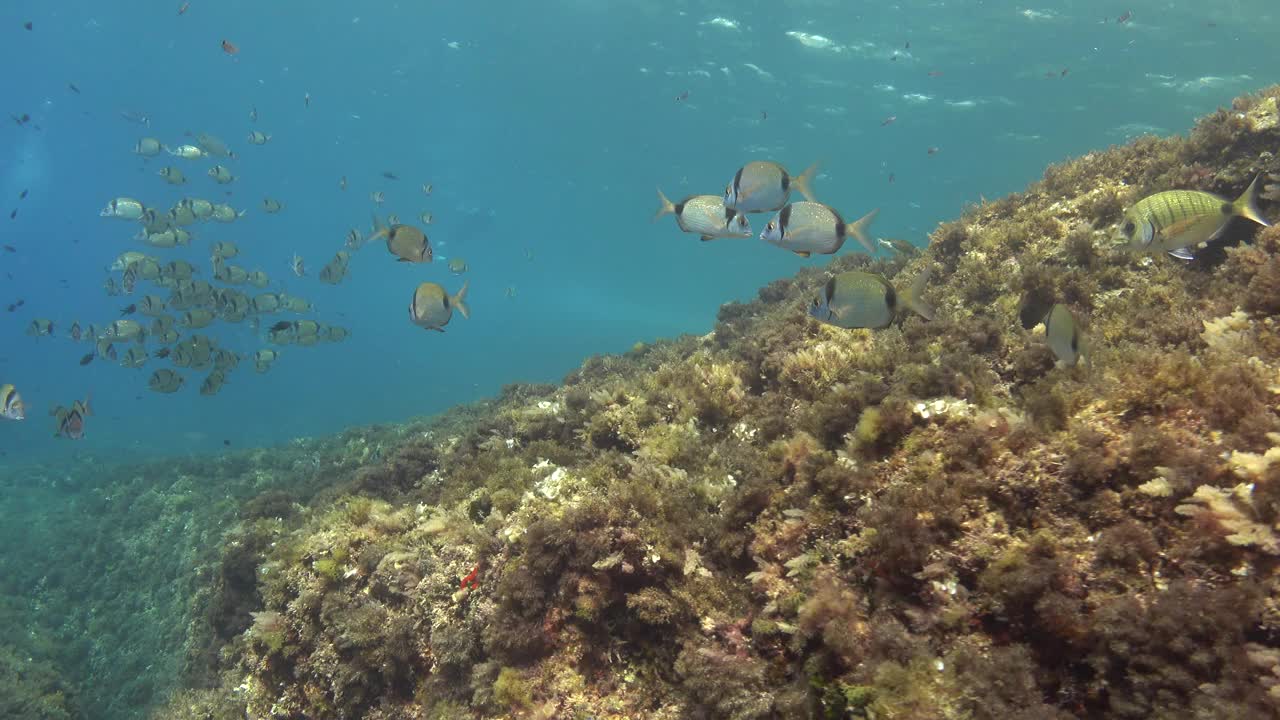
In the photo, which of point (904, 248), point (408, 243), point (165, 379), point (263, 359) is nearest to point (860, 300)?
point (408, 243)

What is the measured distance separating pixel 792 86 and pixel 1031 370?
104 feet

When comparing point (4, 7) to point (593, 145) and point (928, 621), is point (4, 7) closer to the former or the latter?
point (593, 145)

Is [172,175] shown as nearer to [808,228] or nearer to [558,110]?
[808,228]

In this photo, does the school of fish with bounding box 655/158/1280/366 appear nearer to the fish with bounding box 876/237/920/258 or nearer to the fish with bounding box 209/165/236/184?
the fish with bounding box 876/237/920/258

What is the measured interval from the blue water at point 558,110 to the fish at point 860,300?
14.7m

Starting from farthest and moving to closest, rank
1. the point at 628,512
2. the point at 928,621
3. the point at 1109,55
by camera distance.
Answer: the point at 1109,55
the point at 628,512
the point at 928,621

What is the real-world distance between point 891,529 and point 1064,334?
1.93m

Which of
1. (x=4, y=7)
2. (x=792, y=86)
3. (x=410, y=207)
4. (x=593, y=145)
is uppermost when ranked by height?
(x=4, y=7)

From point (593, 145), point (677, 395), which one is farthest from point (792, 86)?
point (677, 395)

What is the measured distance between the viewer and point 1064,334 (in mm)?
3934

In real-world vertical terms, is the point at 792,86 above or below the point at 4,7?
below

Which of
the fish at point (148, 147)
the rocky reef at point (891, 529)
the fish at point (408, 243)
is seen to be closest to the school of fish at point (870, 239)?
the rocky reef at point (891, 529)

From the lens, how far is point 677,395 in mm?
6840

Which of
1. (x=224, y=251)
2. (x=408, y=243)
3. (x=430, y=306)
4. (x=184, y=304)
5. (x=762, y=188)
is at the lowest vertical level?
(x=184, y=304)
